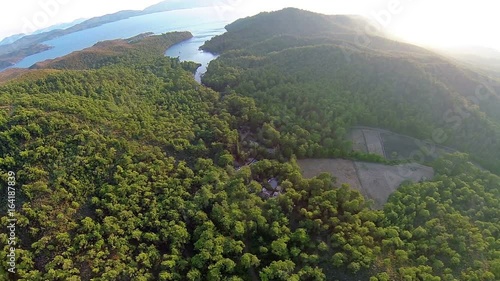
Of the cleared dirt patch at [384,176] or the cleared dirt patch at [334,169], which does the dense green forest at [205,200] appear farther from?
the cleared dirt patch at [384,176]

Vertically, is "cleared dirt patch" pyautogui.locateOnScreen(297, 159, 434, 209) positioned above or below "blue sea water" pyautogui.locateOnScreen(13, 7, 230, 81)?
below

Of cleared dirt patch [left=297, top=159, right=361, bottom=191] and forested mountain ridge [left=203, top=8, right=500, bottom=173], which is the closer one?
cleared dirt patch [left=297, top=159, right=361, bottom=191]

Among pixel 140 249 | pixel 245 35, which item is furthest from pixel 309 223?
pixel 245 35

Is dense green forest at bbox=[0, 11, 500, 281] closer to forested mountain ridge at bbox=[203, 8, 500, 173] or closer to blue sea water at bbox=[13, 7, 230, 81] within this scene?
forested mountain ridge at bbox=[203, 8, 500, 173]

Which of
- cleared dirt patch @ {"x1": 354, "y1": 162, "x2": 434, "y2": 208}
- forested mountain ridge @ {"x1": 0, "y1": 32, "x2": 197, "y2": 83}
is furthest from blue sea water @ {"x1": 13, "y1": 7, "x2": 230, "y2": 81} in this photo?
cleared dirt patch @ {"x1": 354, "y1": 162, "x2": 434, "y2": 208}

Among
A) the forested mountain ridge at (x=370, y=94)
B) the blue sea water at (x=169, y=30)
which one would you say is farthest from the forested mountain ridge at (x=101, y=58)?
the forested mountain ridge at (x=370, y=94)

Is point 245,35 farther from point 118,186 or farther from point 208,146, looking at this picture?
point 118,186

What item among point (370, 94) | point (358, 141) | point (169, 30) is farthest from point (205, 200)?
point (169, 30)
